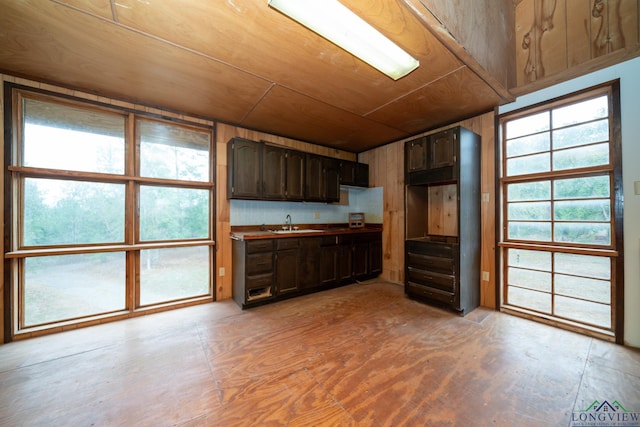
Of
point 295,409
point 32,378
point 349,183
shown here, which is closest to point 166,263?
point 32,378

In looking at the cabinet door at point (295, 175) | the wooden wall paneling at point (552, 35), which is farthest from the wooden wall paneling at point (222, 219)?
the wooden wall paneling at point (552, 35)

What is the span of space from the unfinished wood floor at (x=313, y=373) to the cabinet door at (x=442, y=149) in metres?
1.85

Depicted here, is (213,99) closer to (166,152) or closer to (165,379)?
(166,152)

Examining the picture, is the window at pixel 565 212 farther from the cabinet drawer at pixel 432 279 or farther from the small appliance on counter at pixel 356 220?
the small appliance on counter at pixel 356 220

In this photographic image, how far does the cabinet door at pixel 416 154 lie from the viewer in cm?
304

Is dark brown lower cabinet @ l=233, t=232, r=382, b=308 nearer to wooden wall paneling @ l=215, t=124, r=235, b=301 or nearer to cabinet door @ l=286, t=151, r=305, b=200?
wooden wall paneling @ l=215, t=124, r=235, b=301

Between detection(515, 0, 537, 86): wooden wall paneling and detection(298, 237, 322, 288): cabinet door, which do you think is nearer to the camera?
detection(515, 0, 537, 86): wooden wall paneling

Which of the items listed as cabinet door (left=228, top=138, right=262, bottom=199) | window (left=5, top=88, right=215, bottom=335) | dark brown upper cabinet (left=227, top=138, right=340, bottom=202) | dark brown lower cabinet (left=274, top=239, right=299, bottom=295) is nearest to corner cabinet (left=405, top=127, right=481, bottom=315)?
dark brown upper cabinet (left=227, top=138, right=340, bottom=202)

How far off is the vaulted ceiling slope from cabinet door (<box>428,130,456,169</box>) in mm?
365

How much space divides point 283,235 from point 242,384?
1.76 m

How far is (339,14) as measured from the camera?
5.16 feet

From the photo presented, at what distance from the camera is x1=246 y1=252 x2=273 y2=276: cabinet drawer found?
2865 millimetres

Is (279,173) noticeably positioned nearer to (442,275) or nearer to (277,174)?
(277,174)

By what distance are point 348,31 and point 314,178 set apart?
2.25 meters
